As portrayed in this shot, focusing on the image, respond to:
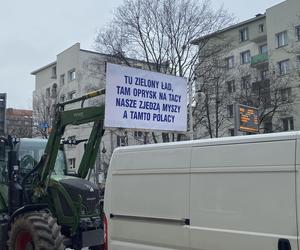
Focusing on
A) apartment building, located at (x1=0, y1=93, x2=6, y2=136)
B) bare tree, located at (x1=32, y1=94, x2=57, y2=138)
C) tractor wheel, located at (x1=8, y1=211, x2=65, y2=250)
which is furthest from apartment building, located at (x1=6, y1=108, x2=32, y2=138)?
tractor wheel, located at (x1=8, y1=211, x2=65, y2=250)

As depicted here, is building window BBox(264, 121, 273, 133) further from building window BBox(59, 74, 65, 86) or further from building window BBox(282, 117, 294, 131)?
building window BBox(59, 74, 65, 86)

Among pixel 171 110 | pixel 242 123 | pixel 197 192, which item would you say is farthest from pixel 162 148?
pixel 242 123

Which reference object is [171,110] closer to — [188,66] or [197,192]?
[197,192]

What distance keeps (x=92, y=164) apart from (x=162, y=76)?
147 inches

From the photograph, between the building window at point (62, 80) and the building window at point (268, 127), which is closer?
the building window at point (268, 127)

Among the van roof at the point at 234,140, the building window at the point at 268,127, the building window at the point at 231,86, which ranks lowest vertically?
the van roof at the point at 234,140

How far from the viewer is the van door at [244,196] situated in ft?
15.4

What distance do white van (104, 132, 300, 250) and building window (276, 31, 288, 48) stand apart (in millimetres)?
47043

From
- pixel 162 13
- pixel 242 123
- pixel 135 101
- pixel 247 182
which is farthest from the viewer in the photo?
pixel 162 13

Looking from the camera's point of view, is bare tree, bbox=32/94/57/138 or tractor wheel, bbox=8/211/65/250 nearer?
tractor wheel, bbox=8/211/65/250

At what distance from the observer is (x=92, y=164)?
10234 millimetres

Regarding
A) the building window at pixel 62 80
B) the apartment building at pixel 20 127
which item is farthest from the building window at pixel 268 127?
the building window at pixel 62 80

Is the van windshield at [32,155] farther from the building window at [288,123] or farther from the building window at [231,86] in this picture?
the building window at [288,123]

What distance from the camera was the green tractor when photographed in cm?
910
